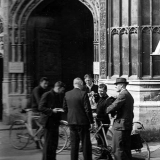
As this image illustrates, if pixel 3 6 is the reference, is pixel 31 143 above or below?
below

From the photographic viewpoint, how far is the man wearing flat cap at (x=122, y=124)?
7.88m

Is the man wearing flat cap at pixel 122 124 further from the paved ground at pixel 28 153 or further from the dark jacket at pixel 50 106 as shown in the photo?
the paved ground at pixel 28 153

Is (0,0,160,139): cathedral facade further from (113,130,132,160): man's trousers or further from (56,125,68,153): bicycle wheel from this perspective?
(113,130,132,160): man's trousers

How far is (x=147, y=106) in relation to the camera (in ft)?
37.7

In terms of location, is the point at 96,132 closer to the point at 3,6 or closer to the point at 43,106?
the point at 43,106

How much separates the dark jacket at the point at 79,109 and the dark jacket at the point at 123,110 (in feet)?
1.33

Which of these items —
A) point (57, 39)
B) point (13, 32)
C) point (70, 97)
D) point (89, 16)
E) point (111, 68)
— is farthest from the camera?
point (89, 16)

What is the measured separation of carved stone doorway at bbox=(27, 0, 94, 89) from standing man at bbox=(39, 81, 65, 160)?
646cm

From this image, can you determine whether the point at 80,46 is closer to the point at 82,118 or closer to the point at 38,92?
the point at 38,92

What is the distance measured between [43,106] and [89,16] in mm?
10395

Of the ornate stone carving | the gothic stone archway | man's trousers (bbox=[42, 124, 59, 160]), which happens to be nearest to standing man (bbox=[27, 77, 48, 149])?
man's trousers (bbox=[42, 124, 59, 160])

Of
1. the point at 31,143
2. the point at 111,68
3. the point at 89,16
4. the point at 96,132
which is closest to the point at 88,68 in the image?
the point at 89,16

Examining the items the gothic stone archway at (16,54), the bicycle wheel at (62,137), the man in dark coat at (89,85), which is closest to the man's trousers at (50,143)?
the bicycle wheel at (62,137)

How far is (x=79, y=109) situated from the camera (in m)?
8.11
